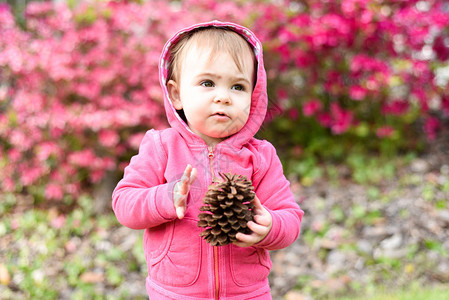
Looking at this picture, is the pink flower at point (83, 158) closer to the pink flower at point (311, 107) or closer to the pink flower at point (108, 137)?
the pink flower at point (108, 137)

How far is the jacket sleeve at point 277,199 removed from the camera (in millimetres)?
1822

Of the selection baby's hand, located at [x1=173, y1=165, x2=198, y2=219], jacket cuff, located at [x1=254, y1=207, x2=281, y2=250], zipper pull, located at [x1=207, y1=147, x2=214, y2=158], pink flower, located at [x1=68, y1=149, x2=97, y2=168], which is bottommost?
jacket cuff, located at [x1=254, y1=207, x2=281, y2=250]

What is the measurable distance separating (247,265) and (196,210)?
0.29 metres

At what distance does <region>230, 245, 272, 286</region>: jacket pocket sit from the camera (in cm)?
187

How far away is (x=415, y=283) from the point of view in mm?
3916

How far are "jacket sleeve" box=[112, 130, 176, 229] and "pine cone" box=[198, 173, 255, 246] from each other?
14 cm

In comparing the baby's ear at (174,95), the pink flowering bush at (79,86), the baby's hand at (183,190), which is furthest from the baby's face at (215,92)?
the pink flowering bush at (79,86)

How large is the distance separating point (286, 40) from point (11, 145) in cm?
326

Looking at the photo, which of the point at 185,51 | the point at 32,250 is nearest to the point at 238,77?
the point at 185,51

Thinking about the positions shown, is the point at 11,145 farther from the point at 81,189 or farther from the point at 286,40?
the point at 286,40

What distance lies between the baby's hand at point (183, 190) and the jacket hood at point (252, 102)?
279mm

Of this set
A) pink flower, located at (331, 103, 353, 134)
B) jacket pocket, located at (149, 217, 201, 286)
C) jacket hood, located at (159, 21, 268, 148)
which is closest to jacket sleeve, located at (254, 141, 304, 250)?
jacket hood, located at (159, 21, 268, 148)

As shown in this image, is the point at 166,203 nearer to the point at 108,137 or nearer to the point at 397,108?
the point at 108,137

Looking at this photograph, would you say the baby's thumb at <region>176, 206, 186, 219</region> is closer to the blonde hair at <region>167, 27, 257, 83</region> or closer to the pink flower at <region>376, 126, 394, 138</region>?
the blonde hair at <region>167, 27, 257, 83</region>
